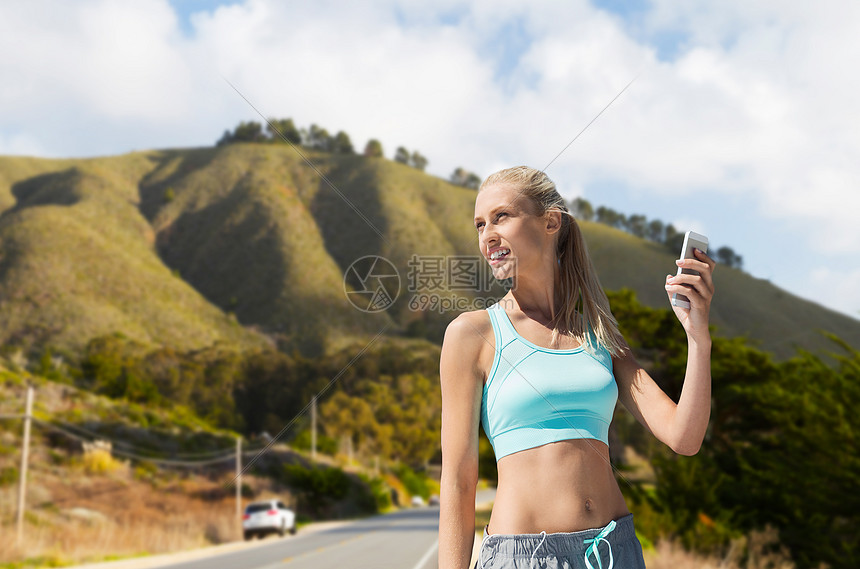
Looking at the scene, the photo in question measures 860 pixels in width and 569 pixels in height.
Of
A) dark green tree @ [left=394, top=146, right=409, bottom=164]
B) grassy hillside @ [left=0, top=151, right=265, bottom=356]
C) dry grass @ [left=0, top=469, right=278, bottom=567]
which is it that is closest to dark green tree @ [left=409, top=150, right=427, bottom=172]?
dark green tree @ [left=394, top=146, right=409, bottom=164]

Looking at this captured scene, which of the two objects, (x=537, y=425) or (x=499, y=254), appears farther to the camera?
(x=499, y=254)

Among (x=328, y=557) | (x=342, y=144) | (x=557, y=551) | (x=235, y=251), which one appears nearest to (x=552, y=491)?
(x=557, y=551)

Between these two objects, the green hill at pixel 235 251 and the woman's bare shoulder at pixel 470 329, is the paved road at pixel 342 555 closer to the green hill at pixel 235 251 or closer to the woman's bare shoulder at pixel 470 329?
the woman's bare shoulder at pixel 470 329

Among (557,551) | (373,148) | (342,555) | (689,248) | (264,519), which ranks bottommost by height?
(342,555)

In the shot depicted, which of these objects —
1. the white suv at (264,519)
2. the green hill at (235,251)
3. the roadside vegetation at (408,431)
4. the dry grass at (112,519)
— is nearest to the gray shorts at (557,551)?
the roadside vegetation at (408,431)

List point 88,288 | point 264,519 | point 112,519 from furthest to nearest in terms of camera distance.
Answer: point 88,288 < point 112,519 < point 264,519

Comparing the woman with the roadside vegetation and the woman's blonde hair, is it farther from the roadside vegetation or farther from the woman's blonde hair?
the roadside vegetation

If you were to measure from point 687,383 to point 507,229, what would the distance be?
58cm

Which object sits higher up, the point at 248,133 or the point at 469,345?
the point at 248,133

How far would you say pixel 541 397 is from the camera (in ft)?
5.72

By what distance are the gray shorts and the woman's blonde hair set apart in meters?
0.46

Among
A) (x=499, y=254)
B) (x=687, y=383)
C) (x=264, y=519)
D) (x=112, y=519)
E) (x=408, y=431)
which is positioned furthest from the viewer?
(x=408, y=431)

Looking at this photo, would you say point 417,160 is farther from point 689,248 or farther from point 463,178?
point 689,248

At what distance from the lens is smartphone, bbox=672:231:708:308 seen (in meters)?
1.71
